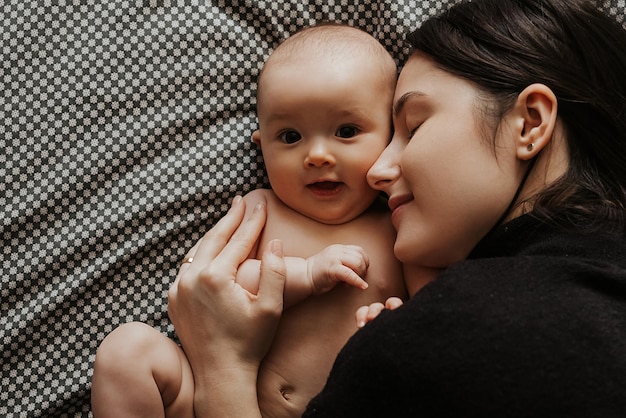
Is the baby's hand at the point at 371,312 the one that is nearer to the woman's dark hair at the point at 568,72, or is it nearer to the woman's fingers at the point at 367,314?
the woman's fingers at the point at 367,314

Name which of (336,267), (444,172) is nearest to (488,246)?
(444,172)

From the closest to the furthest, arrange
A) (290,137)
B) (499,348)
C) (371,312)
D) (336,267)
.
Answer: (499,348), (371,312), (336,267), (290,137)

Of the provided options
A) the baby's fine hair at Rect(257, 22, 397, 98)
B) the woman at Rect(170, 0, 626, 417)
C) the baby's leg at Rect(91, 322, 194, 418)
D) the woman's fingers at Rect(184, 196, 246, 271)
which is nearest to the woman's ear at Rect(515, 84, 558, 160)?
the woman at Rect(170, 0, 626, 417)

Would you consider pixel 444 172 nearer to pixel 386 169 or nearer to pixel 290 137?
pixel 386 169

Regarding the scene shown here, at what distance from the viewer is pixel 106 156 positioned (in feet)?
4.28

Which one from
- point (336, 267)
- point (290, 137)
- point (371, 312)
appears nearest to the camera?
point (371, 312)

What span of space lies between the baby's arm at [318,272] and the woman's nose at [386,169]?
0.38 ft

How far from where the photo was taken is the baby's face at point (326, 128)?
1186 millimetres

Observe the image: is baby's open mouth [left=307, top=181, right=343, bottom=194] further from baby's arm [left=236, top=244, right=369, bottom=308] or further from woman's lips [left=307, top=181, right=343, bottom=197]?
baby's arm [left=236, top=244, right=369, bottom=308]

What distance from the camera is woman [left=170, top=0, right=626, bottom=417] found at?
84cm

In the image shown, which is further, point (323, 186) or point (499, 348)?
point (323, 186)

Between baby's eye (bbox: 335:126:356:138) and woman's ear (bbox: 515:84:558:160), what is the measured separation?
287mm

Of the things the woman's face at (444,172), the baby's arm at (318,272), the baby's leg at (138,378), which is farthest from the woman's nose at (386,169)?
the baby's leg at (138,378)

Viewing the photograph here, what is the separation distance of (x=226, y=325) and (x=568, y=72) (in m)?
0.67
